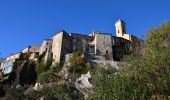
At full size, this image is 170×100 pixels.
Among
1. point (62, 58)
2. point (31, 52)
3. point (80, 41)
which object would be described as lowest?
point (62, 58)

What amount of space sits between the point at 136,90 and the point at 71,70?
4232 centimetres

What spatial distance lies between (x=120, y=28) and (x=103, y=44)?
21852 mm

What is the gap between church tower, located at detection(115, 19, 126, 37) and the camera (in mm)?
105631

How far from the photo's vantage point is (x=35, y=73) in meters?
79.6

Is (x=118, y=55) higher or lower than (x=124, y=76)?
higher

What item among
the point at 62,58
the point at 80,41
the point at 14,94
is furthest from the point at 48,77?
the point at 14,94

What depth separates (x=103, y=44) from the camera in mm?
86750

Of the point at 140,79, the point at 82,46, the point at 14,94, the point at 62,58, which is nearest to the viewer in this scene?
the point at 140,79

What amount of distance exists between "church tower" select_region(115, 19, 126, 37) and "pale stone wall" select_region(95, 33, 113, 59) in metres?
16.4

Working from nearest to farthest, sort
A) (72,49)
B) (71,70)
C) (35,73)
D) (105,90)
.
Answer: (105,90)
(71,70)
(35,73)
(72,49)

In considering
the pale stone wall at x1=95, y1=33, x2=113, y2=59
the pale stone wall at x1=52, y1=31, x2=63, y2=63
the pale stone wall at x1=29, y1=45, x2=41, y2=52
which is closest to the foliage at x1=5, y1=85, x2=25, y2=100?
the pale stone wall at x1=52, y1=31, x2=63, y2=63

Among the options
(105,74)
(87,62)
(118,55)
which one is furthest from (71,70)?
(105,74)

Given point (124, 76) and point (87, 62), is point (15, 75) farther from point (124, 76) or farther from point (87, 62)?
point (124, 76)

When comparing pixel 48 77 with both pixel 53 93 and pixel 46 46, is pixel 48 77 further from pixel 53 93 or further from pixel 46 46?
pixel 53 93
